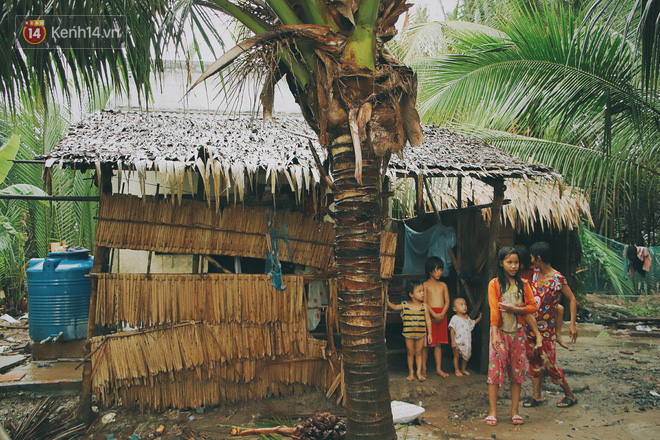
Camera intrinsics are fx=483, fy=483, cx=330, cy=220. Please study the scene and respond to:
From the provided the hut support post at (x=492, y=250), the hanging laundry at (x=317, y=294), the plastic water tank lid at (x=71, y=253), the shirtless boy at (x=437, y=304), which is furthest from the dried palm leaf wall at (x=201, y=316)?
the plastic water tank lid at (x=71, y=253)

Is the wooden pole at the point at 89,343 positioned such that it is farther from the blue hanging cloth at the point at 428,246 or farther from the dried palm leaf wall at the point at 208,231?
the blue hanging cloth at the point at 428,246

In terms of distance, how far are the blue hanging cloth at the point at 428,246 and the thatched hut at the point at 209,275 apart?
1529mm

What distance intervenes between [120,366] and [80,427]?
2.36 feet

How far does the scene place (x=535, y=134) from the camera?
494 inches

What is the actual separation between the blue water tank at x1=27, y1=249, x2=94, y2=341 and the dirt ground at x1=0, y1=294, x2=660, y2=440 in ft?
4.39

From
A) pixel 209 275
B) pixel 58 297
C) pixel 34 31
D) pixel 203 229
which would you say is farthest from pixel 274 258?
pixel 58 297

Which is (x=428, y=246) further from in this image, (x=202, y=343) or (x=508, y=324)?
(x=202, y=343)

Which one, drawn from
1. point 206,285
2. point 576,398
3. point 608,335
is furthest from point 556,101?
point 608,335

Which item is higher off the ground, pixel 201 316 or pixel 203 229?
pixel 203 229

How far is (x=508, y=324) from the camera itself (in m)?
5.10

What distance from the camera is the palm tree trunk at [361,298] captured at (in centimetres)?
345

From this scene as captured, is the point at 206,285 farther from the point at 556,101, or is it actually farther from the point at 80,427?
the point at 556,101

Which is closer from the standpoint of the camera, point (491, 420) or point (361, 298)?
point (361, 298)

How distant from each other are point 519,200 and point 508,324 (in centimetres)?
526
